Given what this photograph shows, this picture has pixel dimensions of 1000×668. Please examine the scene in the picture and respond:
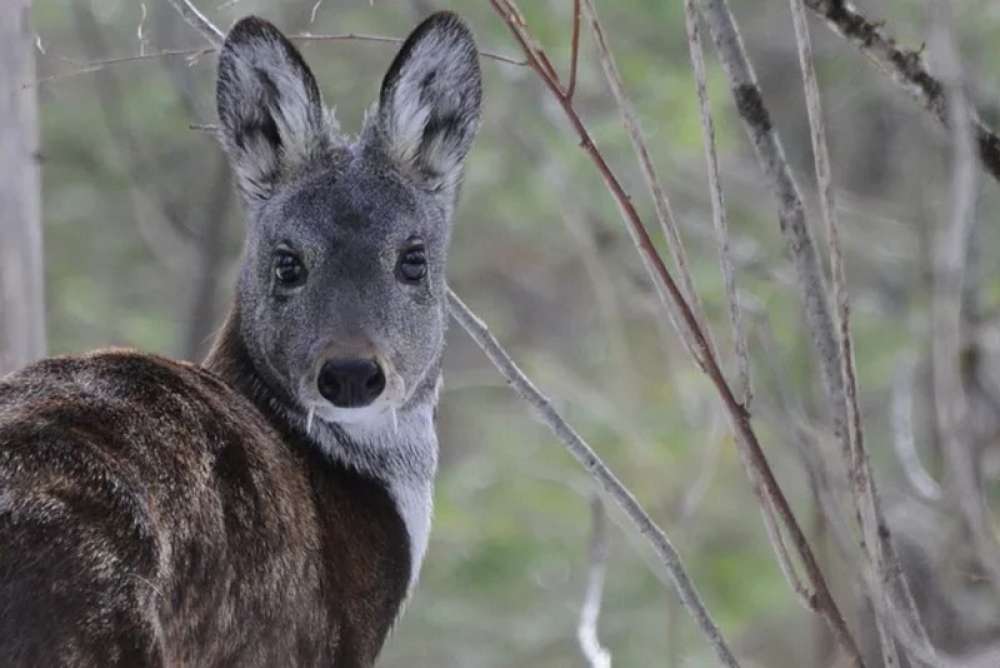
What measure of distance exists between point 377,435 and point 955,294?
9.81ft

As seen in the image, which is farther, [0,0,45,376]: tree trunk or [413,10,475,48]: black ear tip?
[0,0,45,376]: tree trunk

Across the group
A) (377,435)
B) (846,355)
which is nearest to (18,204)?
(377,435)

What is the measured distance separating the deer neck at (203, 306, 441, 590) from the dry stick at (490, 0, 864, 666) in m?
1.80

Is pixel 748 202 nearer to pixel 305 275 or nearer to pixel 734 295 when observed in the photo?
pixel 305 275

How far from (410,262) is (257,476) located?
1.46m

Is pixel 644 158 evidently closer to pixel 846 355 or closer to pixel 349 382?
pixel 846 355

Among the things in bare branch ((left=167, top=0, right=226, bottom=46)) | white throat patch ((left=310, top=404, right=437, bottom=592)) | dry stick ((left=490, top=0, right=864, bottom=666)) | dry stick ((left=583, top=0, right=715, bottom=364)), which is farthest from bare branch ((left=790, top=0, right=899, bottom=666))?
white throat patch ((left=310, top=404, right=437, bottom=592))

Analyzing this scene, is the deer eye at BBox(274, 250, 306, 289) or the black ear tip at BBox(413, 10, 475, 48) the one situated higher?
the black ear tip at BBox(413, 10, 475, 48)

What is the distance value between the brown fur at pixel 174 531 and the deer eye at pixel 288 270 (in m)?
0.44

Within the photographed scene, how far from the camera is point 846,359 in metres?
4.63

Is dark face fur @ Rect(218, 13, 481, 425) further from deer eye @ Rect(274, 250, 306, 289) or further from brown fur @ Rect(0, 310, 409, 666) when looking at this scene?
brown fur @ Rect(0, 310, 409, 666)

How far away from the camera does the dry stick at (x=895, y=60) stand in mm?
5035

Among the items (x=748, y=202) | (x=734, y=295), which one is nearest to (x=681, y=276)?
(x=734, y=295)

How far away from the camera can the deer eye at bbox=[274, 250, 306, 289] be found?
6.48 metres
